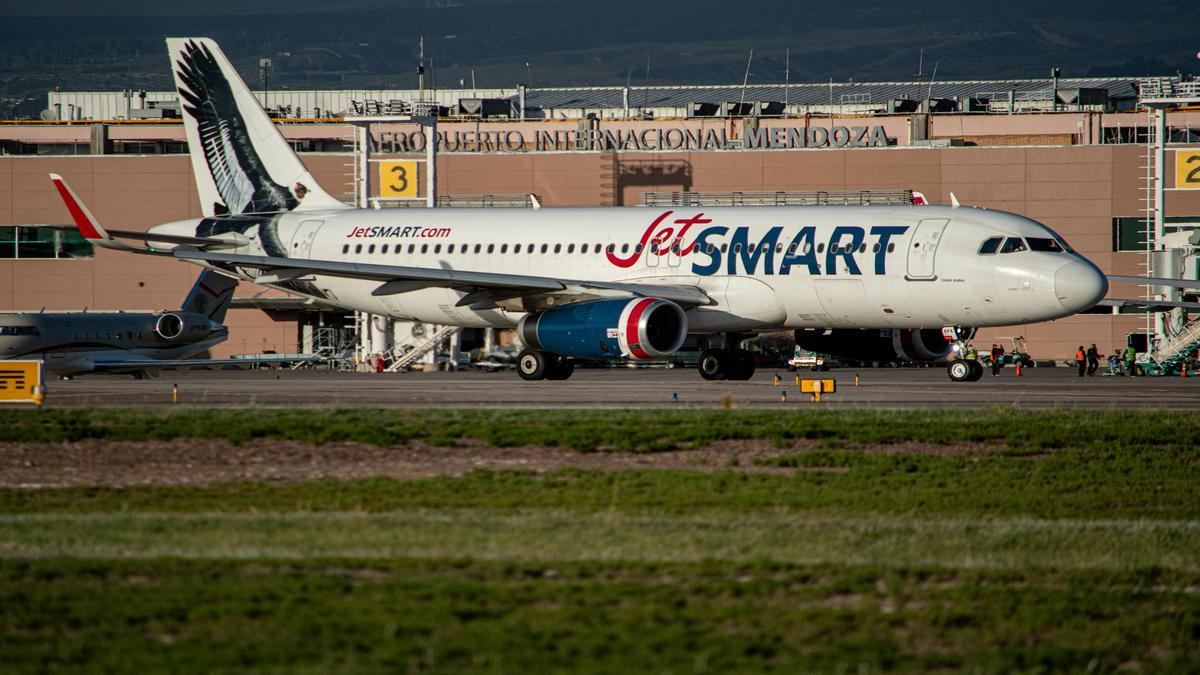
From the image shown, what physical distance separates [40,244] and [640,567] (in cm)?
7797

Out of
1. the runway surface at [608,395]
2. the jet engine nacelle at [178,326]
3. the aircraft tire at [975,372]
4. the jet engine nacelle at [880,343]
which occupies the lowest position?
the runway surface at [608,395]

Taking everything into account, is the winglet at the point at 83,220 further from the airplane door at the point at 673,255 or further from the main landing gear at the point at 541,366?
the airplane door at the point at 673,255

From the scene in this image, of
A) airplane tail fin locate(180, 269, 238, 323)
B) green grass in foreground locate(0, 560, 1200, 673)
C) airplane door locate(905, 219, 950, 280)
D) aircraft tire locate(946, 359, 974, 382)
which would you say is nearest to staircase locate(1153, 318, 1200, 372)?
aircraft tire locate(946, 359, 974, 382)

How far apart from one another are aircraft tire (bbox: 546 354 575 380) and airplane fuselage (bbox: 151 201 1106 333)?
1.42 metres

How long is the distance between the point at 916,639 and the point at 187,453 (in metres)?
12.9

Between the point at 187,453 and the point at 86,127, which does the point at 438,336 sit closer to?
the point at 187,453

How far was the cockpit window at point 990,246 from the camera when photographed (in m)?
32.8

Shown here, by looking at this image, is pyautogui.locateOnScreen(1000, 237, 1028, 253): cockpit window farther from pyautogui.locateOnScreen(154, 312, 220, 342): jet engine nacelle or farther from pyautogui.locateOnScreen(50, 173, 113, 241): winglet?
pyautogui.locateOnScreen(154, 312, 220, 342): jet engine nacelle

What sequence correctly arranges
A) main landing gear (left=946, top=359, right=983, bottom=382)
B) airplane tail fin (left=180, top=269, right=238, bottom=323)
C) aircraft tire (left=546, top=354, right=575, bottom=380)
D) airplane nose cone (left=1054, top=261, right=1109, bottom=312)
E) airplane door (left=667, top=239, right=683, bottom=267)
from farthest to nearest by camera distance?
airplane tail fin (left=180, top=269, right=238, bottom=323)
main landing gear (left=946, top=359, right=983, bottom=382)
aircraft tire (left=546, top=354, right=575, bottom=380)
airplane door (left=667, top=239, right=683, bottom=267)
airplane nose cone (left=1054, top=261, right=1109, bottom=312)

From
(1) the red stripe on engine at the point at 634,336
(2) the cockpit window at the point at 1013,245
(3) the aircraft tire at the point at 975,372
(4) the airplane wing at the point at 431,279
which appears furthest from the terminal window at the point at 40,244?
(2) the cockpit window at the point at 1013,245

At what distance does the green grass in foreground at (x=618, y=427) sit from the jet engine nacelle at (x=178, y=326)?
2711 cm

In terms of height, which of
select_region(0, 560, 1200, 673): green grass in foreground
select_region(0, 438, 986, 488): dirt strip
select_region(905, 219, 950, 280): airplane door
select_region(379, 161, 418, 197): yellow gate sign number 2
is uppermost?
select_region(379, 161, 418, 197): yellow gate sign number 2

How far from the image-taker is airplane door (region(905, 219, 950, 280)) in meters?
33.2

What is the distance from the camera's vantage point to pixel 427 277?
3547cm
